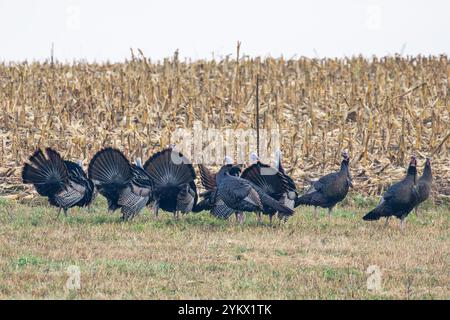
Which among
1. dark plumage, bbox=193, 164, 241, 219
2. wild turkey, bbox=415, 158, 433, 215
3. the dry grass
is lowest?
dark plumage, bbox=193, 164, 241, 219

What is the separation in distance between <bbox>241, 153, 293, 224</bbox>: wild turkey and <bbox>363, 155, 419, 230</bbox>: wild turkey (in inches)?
70.4

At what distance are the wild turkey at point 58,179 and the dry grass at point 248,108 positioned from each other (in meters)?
4.33

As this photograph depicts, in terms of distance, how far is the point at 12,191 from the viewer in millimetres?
21969

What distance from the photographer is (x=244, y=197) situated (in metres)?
16.9

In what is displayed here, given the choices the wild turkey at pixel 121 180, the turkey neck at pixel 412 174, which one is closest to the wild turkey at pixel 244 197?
the wild turkey at pixel 121 180

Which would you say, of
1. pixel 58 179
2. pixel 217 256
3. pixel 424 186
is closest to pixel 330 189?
pixel 424 186

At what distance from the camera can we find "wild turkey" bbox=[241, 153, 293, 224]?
17531 mm

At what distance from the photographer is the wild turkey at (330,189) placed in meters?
18.0

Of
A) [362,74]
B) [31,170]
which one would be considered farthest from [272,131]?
[31,170]

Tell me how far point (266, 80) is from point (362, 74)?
3575 millimetres

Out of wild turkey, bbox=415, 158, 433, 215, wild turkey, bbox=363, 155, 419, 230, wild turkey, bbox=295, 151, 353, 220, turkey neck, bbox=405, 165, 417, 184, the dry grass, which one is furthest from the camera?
the dry grass

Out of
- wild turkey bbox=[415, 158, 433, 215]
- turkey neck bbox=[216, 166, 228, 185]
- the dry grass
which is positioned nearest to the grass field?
wild turkey bbox=[415, 158, 433, 215]

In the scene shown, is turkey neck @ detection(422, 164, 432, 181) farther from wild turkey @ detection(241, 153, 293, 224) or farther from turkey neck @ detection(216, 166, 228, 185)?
turkey neck @ detection(216, 166, 228, 185)
